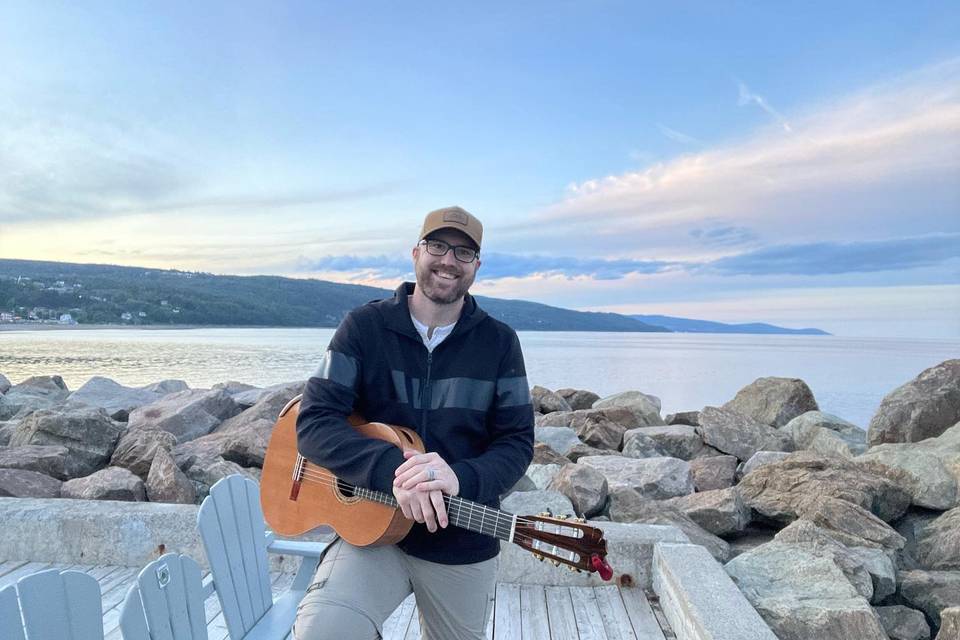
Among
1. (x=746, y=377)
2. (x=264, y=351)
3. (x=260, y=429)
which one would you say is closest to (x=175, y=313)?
(x=264, y=351)

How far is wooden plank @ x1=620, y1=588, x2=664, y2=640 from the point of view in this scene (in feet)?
11.4

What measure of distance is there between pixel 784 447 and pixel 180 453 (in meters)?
6.56

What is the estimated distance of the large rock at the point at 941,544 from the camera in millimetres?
4824

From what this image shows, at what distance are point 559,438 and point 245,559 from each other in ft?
17.8

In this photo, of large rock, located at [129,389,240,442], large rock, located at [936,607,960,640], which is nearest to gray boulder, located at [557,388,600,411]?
large rock, located at [129,389,240,442]

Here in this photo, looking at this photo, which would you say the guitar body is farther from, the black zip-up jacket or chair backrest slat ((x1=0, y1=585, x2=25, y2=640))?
chair backrest slat ((x1=0, y1=585, x2=25, y2=640))

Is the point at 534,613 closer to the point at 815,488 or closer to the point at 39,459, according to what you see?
the point at 815,488

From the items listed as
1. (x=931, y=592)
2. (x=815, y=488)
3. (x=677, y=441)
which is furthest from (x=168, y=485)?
(x=677, y=441)

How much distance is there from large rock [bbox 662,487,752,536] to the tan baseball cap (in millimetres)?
3255

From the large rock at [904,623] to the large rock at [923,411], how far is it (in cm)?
443

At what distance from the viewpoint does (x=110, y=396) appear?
1170 cm

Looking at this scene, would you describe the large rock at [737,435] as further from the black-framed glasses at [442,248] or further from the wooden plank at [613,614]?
the black-framed glasses at [442,248]

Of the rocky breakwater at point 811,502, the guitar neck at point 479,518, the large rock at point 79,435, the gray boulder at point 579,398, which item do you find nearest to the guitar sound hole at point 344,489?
the guitar neck at point 479,518

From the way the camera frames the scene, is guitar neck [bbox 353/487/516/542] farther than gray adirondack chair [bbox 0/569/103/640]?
Yes
